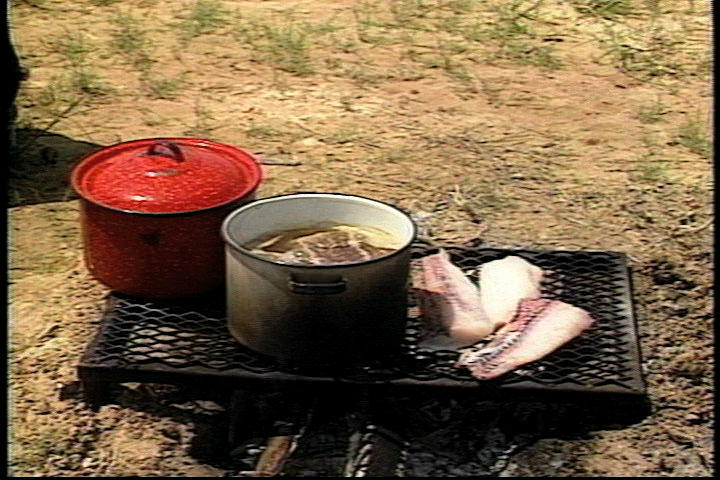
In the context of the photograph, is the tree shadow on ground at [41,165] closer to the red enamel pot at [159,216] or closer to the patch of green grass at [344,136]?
the patch of green grass at [344,136]

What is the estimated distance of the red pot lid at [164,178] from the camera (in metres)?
3.06

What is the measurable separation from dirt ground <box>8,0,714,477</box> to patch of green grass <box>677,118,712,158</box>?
13 millimetres

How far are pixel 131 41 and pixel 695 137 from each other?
2666mm

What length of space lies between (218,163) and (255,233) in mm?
324

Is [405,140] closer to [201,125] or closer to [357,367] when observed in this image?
[201,125]

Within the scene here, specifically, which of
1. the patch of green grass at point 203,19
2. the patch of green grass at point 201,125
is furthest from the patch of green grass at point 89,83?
the patch of green grass at point 203,19

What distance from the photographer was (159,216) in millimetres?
3020

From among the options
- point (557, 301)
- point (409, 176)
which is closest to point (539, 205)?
point (409, 176)

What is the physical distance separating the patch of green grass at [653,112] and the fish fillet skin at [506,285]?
1908 millimetres

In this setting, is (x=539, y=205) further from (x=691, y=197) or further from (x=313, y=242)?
(x=313, y=242)

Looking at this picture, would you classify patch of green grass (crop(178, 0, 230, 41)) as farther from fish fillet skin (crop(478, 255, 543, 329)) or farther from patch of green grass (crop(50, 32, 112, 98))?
fish fillet skin (crop(478, 255, 543, 329))

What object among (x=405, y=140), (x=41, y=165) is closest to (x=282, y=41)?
(x=405, y=140)

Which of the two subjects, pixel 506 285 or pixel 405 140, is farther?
pixel 405 140

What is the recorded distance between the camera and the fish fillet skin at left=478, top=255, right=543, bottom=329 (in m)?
3.09
